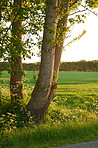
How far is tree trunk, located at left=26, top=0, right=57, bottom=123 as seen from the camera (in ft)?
18.7

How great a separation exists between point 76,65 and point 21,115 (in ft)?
133

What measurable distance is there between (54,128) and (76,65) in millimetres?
41587

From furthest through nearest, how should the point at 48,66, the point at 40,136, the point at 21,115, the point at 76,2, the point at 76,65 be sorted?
the point at 76,65
the point at 76,2
the point at 21,115
the point at 48,66
the point at 40,136

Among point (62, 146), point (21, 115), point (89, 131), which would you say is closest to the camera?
point (62, 146)

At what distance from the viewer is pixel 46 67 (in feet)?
19.0

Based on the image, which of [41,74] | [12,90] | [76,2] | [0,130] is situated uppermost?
[76,2]

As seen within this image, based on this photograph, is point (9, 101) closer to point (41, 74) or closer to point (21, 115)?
point (21, 115)

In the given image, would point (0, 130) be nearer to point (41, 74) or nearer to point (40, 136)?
point (40, 136)

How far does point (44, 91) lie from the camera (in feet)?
19.5

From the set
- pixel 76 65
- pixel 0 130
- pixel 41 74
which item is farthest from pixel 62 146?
pixel 76 65

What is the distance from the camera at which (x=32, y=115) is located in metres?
6.11

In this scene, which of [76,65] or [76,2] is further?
[76,65]

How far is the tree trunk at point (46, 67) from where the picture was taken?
5688mm

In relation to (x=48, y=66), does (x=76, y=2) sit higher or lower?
higher
